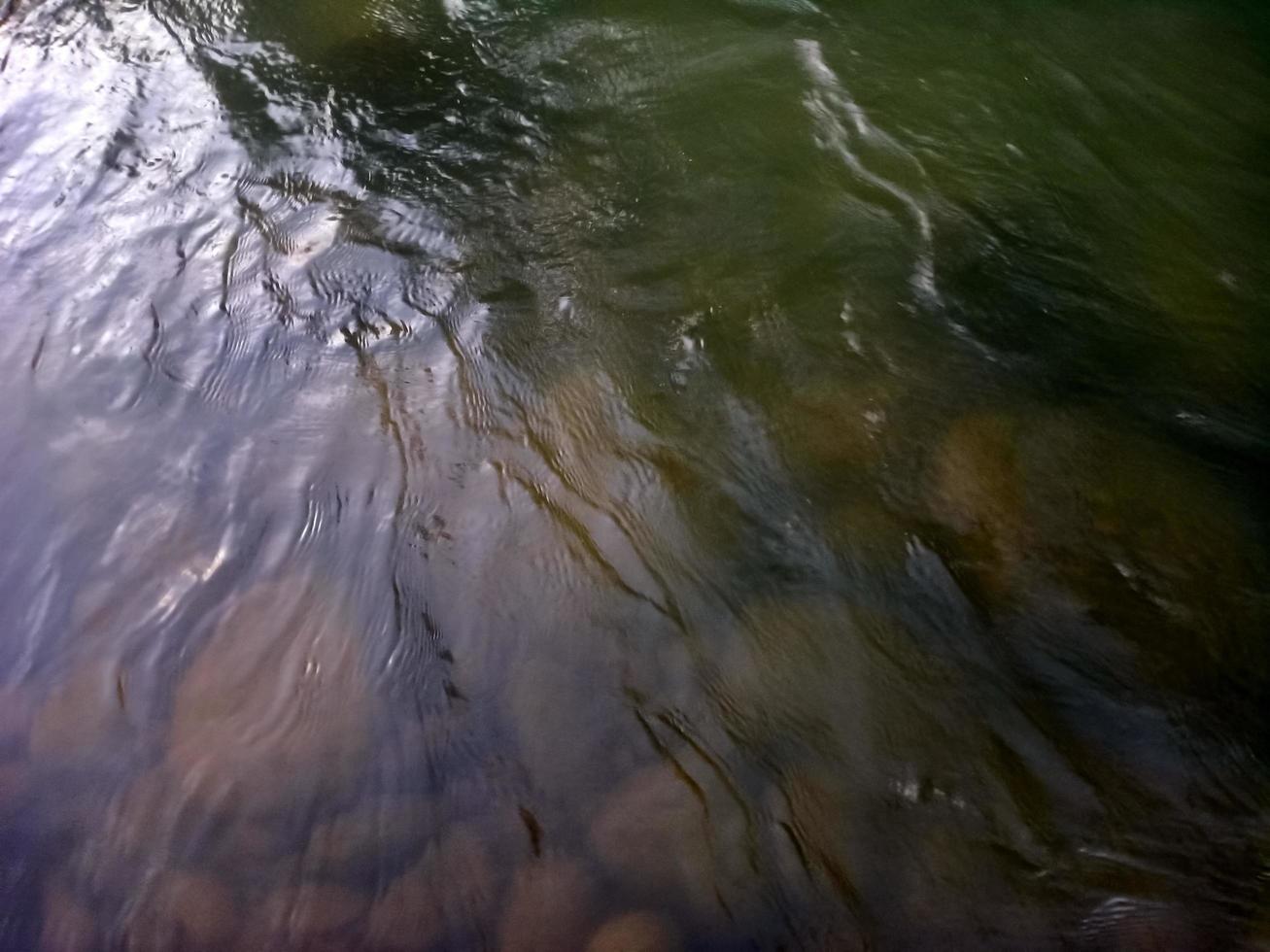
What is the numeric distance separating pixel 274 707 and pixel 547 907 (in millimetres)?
1038

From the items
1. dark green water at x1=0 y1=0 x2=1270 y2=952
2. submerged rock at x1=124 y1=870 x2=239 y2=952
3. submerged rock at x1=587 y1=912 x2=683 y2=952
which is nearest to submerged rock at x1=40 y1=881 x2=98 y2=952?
dark green water at x1=0 y1=0 x2=1270 y2=952

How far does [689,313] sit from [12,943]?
9.64ft

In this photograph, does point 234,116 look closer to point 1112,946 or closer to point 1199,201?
point 1199,201

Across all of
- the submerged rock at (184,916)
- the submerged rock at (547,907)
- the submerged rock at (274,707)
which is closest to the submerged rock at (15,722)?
the submerged rock at (274,707)

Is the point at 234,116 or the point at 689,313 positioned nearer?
the point at 689,313

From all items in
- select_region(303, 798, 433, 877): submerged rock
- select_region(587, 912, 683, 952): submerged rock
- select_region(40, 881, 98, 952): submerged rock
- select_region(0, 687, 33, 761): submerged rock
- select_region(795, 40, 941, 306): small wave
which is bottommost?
select_region(40, 881, 98, 952): submerged rock

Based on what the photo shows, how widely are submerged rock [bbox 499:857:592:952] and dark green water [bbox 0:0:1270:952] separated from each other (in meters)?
0.01

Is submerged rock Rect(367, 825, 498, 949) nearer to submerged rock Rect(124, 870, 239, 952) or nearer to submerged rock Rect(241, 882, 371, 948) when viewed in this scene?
submerged rock Rect(241, 882, 371, 948)

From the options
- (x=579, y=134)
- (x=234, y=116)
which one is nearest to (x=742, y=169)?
(x=579, y=134)

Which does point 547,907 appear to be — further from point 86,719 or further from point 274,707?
point 86,719

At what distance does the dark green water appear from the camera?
7.81 feet

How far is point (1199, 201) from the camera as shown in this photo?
13.2ft

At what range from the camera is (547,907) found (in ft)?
7.61

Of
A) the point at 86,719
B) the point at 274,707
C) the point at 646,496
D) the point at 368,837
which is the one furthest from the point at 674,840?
the point at 86,719
